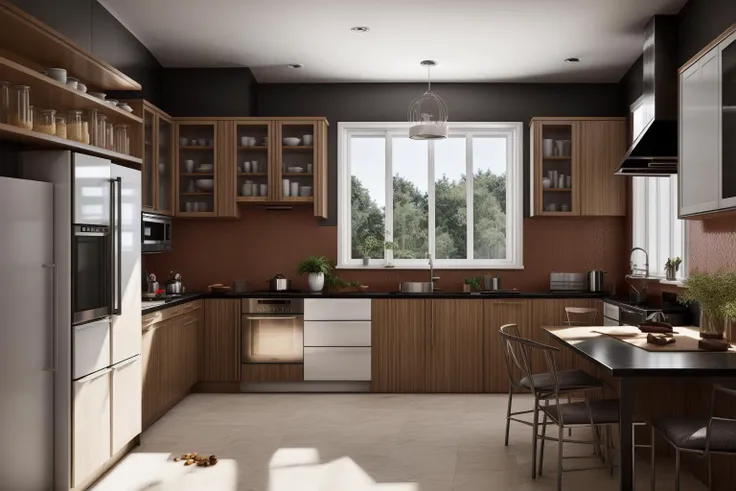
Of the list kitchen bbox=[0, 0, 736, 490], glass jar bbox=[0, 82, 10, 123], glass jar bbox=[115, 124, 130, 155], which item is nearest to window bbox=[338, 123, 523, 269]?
kitchen bbox=[0, 0, 736, 490]

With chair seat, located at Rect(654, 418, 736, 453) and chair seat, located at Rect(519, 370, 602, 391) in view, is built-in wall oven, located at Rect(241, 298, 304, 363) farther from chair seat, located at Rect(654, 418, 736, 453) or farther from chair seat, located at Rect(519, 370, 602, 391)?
chair seat, located at Rect(654, 418, 736, 453)

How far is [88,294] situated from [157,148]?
8.49 feet

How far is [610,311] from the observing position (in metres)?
6.17

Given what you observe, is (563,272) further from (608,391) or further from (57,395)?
(57,395)

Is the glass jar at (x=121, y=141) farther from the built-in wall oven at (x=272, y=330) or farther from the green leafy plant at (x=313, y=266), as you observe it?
the green leafy plant at (x=313, y=266)

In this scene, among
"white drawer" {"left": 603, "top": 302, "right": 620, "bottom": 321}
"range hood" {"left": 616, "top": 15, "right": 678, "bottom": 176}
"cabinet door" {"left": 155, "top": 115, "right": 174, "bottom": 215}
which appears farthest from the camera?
"cabinet door" {"left": 155, "top": 115, "right": 174, "bottom": 215}

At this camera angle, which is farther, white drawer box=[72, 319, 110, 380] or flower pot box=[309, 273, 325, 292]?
flower pot box=[309, 273, 325, 292]

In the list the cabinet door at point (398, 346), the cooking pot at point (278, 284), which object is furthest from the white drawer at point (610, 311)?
the cooking pot at point (278, 284)

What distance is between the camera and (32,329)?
3529 millimetres

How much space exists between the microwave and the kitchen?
0.14ft

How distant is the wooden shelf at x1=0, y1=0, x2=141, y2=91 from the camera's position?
350cm

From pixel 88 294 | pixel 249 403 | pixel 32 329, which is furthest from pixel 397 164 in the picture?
pixel 32 329

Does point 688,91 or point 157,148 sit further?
point 157,148

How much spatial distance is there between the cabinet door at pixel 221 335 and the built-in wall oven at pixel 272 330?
93 millimetres
